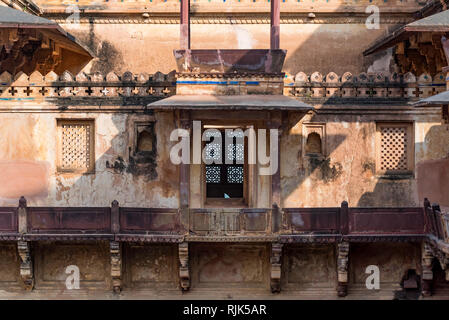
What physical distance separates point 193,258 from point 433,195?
4213mm

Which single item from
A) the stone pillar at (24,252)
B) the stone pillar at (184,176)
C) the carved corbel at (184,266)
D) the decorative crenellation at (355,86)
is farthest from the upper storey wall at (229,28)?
the carved corbel at (184,266)

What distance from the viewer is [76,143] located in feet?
34.1

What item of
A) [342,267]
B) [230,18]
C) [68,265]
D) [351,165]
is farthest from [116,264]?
[230,18]

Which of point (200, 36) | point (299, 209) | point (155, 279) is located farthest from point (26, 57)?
point (299, 209)

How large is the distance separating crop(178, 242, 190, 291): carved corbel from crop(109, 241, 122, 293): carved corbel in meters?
0.99

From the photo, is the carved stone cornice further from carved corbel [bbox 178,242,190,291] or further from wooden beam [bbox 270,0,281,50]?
carved corbel [bbox 178,242,190,291]

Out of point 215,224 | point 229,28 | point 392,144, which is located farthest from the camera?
point 229,28

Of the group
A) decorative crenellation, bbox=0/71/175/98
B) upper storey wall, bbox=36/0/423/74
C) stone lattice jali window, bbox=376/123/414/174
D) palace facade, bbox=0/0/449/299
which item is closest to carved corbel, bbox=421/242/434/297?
palace facade, bbox=0/0/449/299

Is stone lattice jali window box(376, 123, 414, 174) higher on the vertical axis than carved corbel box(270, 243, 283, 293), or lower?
higher

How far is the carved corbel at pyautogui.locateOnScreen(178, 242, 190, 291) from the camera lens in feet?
31.3

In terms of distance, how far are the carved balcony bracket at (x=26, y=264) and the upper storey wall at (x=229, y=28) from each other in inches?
200

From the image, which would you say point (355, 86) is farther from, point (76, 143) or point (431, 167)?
point (76, 143)

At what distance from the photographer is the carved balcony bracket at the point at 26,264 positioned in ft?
31.6

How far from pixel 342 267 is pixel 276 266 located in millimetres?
1071
